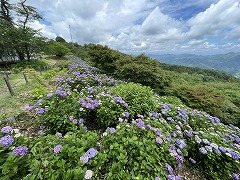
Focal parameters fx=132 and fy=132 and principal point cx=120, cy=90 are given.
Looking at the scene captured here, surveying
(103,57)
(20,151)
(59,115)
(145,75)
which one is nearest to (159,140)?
(20,151)

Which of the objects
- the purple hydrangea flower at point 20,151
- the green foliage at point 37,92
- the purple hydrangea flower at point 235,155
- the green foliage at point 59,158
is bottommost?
the purple hydrangea flower at point 235,155

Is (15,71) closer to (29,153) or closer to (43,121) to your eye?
(43,121)

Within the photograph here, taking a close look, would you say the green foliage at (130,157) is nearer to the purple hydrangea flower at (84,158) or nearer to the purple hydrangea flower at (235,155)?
the purple hydrangea flower at (84,158)

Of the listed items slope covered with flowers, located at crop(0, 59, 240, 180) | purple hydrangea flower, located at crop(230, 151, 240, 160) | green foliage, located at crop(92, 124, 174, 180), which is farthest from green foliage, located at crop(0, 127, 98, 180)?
purple hydrangea flower, located at crop(230, 151, 240, 160)

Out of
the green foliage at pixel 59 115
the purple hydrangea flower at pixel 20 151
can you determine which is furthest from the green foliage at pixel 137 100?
the purple hydrangea flower at pixel 20 151

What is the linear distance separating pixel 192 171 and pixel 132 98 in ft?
6.38

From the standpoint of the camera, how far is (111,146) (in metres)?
1.78

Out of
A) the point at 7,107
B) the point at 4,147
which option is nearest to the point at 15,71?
the point at 7,107

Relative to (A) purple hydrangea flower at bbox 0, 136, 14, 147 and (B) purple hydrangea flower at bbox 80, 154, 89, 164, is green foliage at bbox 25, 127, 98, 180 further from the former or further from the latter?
(A) purple hydrangea flower at bbox 0, 136, 14, 147

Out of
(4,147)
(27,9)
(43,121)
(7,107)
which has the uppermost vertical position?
(27,9)

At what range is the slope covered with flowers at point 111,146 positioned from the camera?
1.44m

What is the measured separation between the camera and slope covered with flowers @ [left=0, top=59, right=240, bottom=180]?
144cm

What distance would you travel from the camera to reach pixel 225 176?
232cm

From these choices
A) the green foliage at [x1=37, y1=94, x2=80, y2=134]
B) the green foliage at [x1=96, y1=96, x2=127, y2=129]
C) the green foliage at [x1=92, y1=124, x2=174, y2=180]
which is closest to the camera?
the green foliage at [x1=92, y1=124, x2=174, y2=180]
